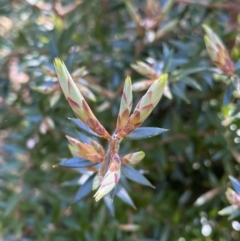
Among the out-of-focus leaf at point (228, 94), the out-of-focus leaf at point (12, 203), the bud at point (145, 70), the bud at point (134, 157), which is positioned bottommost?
the out-of-focus leaf at point (12, 203)

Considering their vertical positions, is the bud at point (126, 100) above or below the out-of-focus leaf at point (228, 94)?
above

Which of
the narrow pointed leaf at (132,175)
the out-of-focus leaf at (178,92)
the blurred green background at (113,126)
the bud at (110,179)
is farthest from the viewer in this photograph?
the blurred green background at (113,126)

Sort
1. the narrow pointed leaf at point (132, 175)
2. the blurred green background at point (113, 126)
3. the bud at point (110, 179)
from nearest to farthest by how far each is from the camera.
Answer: the bud at point (110, 179), the narrow pointed leaf at point (132, 175), the blurred green background at point (113, 126)

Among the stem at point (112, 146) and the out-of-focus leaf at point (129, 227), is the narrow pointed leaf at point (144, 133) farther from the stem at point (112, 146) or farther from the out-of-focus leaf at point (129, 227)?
the out-of-focus leaf at point (129, 227)

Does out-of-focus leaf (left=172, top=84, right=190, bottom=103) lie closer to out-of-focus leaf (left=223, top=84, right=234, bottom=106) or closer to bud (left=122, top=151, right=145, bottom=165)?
out-of-focus leaf (left=223, top=84, right=234, bottom=106)

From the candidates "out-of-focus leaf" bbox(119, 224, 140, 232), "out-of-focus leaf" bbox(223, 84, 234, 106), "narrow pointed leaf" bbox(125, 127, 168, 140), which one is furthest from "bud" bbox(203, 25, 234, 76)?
"out-of-focus leaf" bbox(119, 224, 140, 232)

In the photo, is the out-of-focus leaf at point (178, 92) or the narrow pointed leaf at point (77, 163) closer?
the narrow pointed leaf at point (77, 163)

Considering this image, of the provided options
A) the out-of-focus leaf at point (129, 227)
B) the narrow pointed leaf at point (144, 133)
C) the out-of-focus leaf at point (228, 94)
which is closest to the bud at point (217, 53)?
the out-of-focus leaf at point (228, 94)

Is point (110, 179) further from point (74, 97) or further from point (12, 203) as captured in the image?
point (12, 203)
